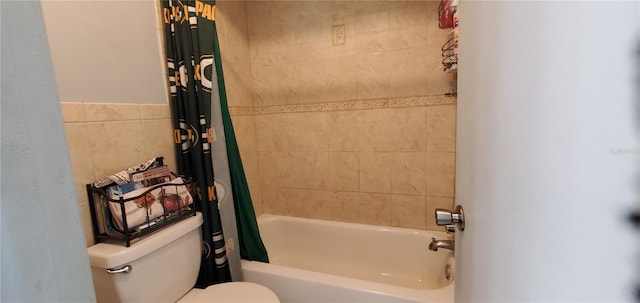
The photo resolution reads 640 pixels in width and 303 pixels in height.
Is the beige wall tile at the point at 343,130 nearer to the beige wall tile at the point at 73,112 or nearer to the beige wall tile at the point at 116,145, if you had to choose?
the beige wall tile at the point at 116,145

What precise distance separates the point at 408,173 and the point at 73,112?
1691 millimetres

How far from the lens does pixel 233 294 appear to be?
3.96 ft

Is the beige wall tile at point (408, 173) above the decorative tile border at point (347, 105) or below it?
below

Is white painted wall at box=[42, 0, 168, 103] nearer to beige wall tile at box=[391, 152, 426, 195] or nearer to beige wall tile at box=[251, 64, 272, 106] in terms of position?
beige wall tile at box=[251, 64, 272, 106]

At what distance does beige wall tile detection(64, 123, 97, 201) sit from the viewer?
0.99 m

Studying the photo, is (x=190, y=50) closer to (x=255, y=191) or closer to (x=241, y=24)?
(x=241, y=24)

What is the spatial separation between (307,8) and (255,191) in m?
1.35

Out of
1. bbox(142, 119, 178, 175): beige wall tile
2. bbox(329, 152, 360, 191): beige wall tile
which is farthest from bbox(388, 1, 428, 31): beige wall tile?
bbox(142, 119, 178, 175): beige wall tile

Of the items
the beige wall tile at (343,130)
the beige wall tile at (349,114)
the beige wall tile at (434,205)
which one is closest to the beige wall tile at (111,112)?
the beige wall tile at (349,114)

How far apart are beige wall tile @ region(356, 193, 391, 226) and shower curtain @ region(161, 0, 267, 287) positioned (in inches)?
38.5

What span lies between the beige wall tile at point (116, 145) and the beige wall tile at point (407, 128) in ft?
4.52

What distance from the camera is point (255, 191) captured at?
214cm

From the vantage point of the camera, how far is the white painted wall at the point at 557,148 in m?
0.22

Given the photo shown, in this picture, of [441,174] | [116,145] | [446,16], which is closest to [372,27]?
[446,16]
